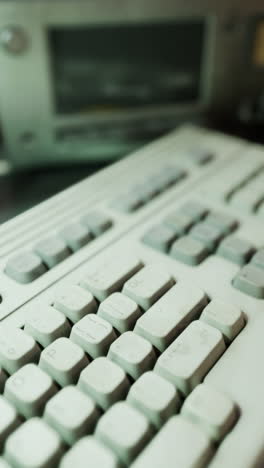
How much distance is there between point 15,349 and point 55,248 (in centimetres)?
9

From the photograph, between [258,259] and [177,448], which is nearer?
[177,448]

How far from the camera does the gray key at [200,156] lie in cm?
47

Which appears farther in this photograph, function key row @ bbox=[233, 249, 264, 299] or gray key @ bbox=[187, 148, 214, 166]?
gray key @ bbox=[187, 148, 214, 166]

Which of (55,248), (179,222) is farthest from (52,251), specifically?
(179,222)

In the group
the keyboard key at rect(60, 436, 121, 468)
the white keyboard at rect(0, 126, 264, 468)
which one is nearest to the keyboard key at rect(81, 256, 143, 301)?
the white keyboard at rect(0, 126, 264, 468)

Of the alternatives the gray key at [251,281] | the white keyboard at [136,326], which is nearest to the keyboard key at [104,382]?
the white keyboard at [136,326]

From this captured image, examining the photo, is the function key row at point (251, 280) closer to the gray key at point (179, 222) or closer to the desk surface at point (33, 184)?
the gray key at point (179, 222)

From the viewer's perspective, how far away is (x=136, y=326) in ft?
0.95

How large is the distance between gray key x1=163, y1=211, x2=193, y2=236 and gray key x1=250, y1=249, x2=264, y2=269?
6 cm

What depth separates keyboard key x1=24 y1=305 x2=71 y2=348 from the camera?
283 mm

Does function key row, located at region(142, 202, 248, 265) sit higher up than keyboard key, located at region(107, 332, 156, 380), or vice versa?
function key row, located at region(142, 202, 248, 265)

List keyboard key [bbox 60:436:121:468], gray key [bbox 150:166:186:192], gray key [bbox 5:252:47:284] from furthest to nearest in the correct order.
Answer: gray key [bbox 150:166:186:192], gray key [bbox 5:252:47:284], keyboard key [bbox 60:436:121:468]

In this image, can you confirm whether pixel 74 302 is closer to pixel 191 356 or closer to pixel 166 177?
pixel 191 356

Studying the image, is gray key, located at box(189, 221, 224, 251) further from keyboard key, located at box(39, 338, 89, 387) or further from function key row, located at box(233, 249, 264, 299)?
keyboard key, located at box(39, 338, 89, 387)
